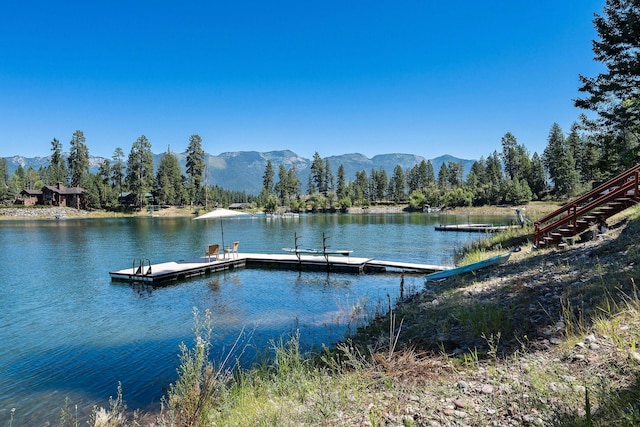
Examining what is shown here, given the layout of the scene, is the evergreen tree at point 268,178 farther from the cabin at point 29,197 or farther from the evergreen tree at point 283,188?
the cabin at point 29,197

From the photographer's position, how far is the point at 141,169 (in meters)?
108

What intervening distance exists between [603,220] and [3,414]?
18595 millimetres

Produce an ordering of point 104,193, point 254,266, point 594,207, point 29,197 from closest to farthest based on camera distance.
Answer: point 594,207 < point 254,266 < point 104,193 < point 29,197

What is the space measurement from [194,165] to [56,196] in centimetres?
3756

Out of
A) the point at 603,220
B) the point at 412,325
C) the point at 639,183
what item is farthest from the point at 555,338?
the point at 639,183

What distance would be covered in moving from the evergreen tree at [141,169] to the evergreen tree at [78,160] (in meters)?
13.1

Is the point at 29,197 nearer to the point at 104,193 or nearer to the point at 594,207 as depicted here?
the point at 104,193

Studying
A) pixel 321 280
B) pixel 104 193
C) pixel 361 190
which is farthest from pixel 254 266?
pixel 361 190

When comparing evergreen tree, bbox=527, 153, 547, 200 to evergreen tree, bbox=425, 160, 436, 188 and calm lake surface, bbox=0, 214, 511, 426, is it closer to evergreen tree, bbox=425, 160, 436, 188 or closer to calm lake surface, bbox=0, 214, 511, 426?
evergreen tree, bbox=425, 160, 436, 188

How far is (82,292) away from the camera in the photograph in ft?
58.6

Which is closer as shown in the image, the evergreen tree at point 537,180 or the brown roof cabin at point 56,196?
the evergreen tree at point 537,180

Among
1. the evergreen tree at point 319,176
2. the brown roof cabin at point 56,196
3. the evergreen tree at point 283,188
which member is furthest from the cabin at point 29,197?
the evergreen tree at point 319,176

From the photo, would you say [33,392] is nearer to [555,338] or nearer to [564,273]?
[555,338]

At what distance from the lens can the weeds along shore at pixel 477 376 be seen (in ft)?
12.0
